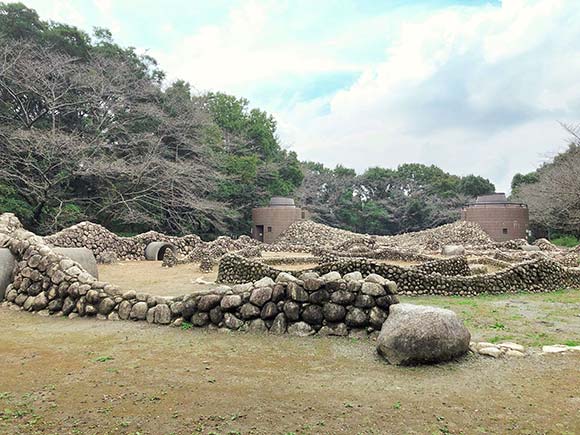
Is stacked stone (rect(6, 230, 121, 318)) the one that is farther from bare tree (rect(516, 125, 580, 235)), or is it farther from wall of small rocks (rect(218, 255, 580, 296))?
bare tree (rect(516, 125, 580, 235))

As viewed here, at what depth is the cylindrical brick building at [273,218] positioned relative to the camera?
3534cm

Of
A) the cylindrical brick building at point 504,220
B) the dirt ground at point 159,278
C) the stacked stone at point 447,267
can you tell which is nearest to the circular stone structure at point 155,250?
the dirt ground at point 159,278

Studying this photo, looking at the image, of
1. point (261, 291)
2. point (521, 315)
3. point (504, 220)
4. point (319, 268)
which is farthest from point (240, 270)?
point (504, 220)

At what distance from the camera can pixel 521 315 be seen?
8.00 m

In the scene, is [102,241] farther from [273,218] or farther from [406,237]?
[406,237]

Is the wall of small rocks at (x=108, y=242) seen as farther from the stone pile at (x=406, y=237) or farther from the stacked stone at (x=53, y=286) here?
the stone pile at (x=406, y=237)

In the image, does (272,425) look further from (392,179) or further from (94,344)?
(392,179)

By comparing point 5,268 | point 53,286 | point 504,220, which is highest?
point 504,220

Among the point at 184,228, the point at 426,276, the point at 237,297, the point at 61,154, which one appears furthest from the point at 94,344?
the point at 184,228

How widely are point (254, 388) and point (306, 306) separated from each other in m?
2.20

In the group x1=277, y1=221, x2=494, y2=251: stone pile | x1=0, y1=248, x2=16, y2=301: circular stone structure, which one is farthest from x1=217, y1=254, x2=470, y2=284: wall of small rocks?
x1=277, y1=221, x2=494, y2=251: stone pile

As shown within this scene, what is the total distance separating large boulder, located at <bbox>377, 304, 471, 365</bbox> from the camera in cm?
462

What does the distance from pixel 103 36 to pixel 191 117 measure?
8576 mm

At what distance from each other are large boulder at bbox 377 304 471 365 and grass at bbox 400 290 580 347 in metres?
1.48
